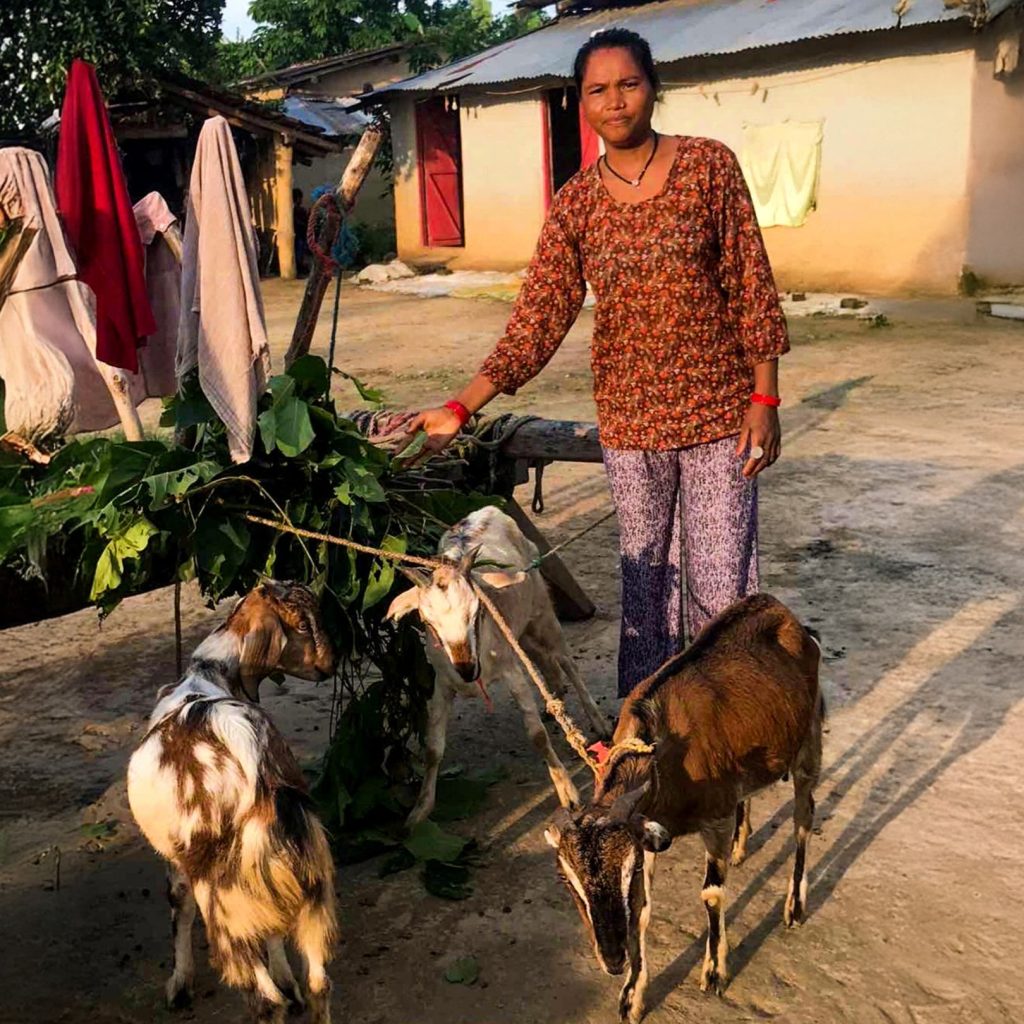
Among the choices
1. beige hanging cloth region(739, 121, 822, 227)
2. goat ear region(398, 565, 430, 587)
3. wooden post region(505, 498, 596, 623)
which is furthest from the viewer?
beige hanging cloth region(739, 121, 822, 227)

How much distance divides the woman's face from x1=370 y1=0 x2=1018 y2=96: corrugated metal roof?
1177cm

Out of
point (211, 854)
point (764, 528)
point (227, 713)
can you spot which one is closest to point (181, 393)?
point (227, 713)

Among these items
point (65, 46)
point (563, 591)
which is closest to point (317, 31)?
point (65, 46)

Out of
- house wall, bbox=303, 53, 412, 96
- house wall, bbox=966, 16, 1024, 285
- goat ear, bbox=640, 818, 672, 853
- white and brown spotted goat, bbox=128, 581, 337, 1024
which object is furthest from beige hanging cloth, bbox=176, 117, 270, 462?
house wall, bbox=303, 53, 412, 96

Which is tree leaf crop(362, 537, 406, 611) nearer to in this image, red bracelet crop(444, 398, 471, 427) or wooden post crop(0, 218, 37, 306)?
red bracelet crop(444, 398, 471, 427)

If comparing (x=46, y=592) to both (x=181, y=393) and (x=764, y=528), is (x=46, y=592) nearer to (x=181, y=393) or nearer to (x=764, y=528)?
(x=181, y=393)

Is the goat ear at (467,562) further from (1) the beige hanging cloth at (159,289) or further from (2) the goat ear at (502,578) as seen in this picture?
(1) the beige hanging cloth at (159,289)

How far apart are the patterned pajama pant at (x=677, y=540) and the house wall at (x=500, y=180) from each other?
54.0 ft

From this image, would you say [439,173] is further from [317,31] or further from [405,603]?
[405,603]

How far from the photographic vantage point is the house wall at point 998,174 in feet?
48.1

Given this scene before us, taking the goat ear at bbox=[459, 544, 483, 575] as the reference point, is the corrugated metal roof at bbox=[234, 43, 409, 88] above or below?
above

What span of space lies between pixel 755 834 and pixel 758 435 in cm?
155

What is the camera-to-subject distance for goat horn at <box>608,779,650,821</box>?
9.37 ft

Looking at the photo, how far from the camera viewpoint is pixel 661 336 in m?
3.75
